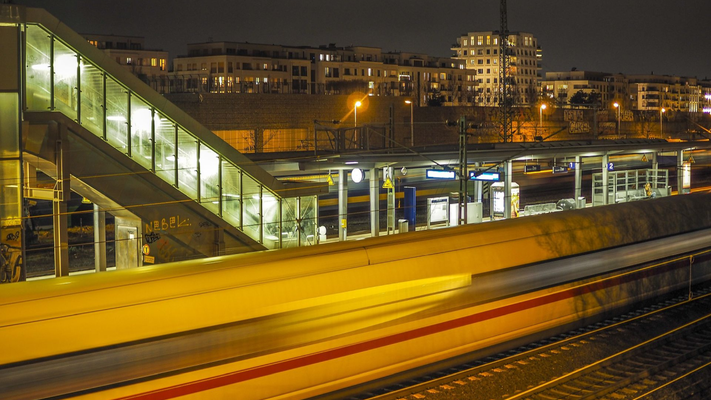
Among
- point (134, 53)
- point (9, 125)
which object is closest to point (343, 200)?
point (9, 125)

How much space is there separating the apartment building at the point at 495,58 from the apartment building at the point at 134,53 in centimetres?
8105

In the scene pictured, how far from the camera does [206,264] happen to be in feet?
27.2

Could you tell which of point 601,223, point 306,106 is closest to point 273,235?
point 601,223

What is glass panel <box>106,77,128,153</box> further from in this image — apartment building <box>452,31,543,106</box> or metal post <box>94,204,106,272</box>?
apartment building <box>452,31,543,106</box>

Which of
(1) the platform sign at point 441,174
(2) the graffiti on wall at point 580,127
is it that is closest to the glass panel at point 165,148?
(1) the platform sign at point 441,174

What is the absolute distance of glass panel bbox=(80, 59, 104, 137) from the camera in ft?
53.0

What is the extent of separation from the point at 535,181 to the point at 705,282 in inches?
1430

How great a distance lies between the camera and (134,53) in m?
96.8

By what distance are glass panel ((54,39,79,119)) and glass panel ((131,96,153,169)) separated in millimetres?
1326

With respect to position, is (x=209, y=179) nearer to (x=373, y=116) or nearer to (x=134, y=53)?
(x=373, y=116)

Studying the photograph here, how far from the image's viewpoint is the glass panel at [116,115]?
651 inches

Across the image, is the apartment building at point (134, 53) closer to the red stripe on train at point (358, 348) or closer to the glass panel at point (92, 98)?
the glass panel at point (92, 98)

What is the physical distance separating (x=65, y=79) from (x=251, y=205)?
17.3 feet

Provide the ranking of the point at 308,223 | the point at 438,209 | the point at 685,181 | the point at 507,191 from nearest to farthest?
Answer: the point at 308,223 → the point at 438,209 → the point at 507,191 → the point at 685,181
